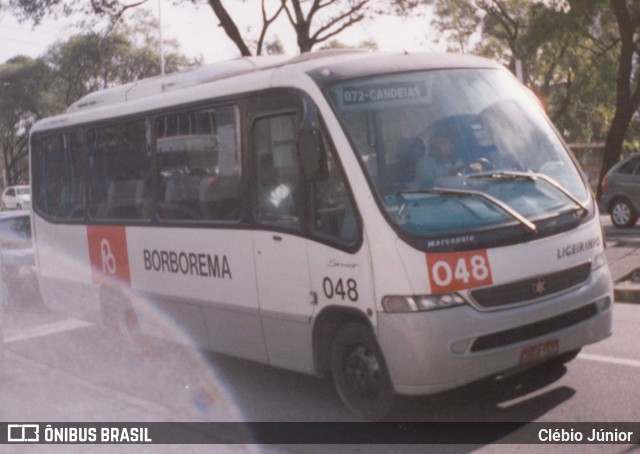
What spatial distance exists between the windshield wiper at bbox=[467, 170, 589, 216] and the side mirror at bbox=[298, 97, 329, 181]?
100 cm

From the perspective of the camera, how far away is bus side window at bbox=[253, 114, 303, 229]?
7.38 meters

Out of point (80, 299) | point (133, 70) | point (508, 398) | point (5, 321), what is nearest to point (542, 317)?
point (508, 398)

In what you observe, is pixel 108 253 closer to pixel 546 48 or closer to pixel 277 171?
pixel 277 171

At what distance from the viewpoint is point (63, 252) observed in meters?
11.5

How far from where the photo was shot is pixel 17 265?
15.0 m

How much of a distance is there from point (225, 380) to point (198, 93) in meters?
2.51

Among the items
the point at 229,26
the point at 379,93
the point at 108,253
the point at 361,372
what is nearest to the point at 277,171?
the point at 379,93

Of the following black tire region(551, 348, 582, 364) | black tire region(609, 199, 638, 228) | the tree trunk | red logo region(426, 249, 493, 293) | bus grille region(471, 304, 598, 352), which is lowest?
black tire region(609, 199, 638, 228)

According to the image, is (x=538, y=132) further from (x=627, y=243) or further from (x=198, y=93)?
(x=627, y=243)

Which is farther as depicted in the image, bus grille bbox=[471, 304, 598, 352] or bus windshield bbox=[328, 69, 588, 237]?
bus windshield bbox=[328, 69, 588, 237]

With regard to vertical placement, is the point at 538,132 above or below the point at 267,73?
below

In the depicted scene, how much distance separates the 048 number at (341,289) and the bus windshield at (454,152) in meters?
0.60

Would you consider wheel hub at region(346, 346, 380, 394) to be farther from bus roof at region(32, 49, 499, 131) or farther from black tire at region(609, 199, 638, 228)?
black tire at region(609, 199, 638, 228)

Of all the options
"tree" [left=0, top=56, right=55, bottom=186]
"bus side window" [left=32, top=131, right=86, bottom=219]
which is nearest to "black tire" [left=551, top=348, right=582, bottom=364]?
"bus side window" [left=32, top=131, right=86, bottom=219]
